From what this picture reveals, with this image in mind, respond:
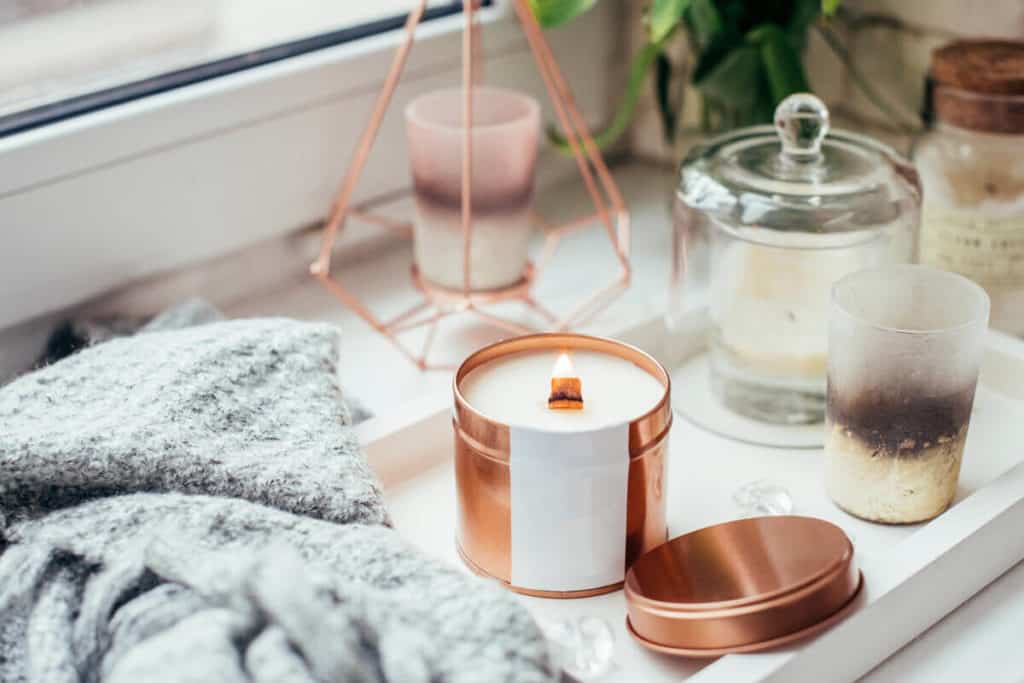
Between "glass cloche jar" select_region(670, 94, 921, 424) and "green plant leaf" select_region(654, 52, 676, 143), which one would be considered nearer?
"glass cloche jar" select_region(670, 94, 921, 424)

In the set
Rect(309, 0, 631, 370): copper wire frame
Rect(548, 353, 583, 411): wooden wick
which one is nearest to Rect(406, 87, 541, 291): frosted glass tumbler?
Rect(309, 0, 631, 370): copper wire frame

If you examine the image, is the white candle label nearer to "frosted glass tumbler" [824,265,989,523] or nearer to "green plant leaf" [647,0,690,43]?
"frosted glass tumbler" [824,265,989,523]

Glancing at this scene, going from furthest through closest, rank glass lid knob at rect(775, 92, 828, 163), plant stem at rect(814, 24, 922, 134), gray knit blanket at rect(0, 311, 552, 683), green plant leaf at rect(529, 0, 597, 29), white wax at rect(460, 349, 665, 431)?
plant stem at rect(814, 24, 922, 134)
green plant leaf at rect(529, 0, 597, 29)
glass lid knob at rect(775, 92, 828, 163)
white wax at rect(460, 349, 665, 431)
gray knit blanket at rect(0, 311, 552, 683)

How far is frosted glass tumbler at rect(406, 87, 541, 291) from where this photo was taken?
697 millimetres

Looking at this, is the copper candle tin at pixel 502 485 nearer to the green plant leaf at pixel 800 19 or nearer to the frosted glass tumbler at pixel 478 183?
the frosted glass tumbler at pixel 478 183

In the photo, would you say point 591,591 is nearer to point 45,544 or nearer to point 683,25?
point 45,544

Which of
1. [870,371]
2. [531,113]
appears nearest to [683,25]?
[531,113]

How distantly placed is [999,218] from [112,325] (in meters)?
0.53

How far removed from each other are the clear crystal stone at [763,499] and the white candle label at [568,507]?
9cm

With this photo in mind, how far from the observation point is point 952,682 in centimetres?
50

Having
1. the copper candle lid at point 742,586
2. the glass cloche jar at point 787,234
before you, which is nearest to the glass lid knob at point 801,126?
the glass cloche jar at point 787,234

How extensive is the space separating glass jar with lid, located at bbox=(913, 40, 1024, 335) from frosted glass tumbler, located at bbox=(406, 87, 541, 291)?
24 cm

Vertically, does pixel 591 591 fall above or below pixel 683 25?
below

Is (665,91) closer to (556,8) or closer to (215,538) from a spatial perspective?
(556,8)
